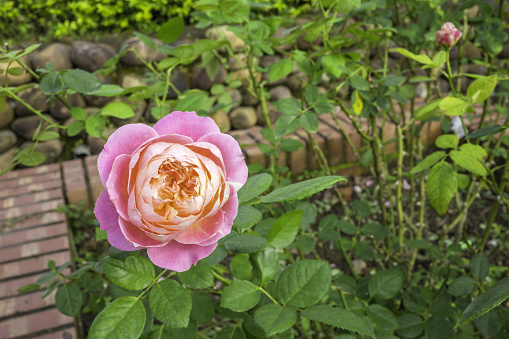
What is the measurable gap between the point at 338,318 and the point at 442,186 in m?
0.47

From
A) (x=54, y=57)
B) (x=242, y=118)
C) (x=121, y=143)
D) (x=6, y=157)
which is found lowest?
(x=6, y=157)

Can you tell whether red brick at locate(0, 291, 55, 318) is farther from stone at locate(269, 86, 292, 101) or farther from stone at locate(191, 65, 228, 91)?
stone at locate(269, 86, 292, 101)

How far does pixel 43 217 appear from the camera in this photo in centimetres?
199

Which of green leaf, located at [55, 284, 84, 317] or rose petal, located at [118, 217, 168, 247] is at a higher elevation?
rose petal, located at [118, 217, 168, 247]

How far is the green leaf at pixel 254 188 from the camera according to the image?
1.75ft

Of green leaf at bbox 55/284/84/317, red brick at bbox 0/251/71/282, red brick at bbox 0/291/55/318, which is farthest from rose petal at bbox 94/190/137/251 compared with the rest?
red brick at bbox 0/251/71/282

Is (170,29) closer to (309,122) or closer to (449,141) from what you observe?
(309,122)

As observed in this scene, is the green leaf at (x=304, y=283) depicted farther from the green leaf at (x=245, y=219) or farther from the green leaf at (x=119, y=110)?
the green leaf at (x=119, y=110)

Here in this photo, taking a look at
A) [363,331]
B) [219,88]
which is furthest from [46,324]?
[363,331]

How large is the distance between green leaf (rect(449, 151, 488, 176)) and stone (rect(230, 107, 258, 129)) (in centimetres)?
211

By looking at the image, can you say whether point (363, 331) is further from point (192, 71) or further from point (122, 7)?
point (122, 7)

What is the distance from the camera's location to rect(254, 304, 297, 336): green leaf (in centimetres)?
55

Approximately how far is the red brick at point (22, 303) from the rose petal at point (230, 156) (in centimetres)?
139

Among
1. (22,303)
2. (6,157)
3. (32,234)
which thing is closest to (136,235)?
(22,303)
